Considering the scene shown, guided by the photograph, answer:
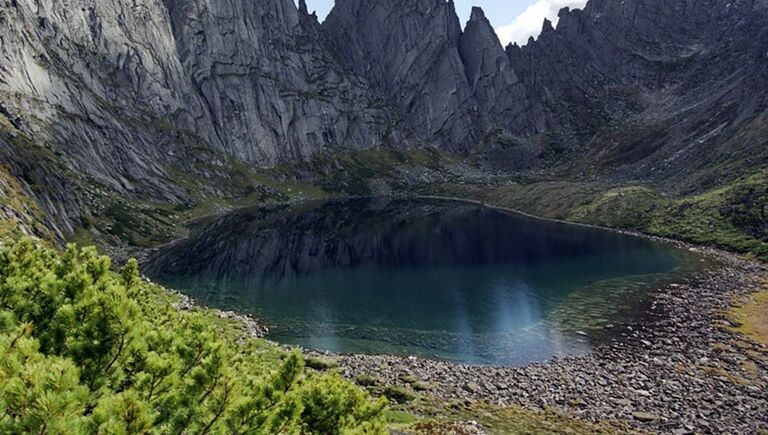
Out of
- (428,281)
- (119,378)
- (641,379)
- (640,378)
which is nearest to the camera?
(119,378)

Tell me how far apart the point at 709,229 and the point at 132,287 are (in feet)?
367

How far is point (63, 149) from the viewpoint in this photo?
398ft

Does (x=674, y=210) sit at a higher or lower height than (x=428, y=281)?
higher

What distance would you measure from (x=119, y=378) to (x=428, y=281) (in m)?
66.8

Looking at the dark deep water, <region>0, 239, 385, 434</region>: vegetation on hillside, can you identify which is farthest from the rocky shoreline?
<region>0, 239, 385, 434</region>: vegetation on hillside

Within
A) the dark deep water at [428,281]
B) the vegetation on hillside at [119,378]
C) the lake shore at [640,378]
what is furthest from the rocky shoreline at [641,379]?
the vegetation on hillside at [119,378]

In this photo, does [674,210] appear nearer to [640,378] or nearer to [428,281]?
[428,281]

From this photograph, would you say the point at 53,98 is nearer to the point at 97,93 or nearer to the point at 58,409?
the point at 97,93

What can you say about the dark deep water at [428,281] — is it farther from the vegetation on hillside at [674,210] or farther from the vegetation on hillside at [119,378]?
the vegetation on hillside at [119,378]

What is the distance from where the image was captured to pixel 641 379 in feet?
126

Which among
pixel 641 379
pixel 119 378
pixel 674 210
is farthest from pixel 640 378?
pixel 674 210

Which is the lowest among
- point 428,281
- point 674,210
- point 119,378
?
point 428,281

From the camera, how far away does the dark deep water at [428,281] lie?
50.6 metres

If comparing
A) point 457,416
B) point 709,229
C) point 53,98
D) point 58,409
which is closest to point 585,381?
point 457,416
